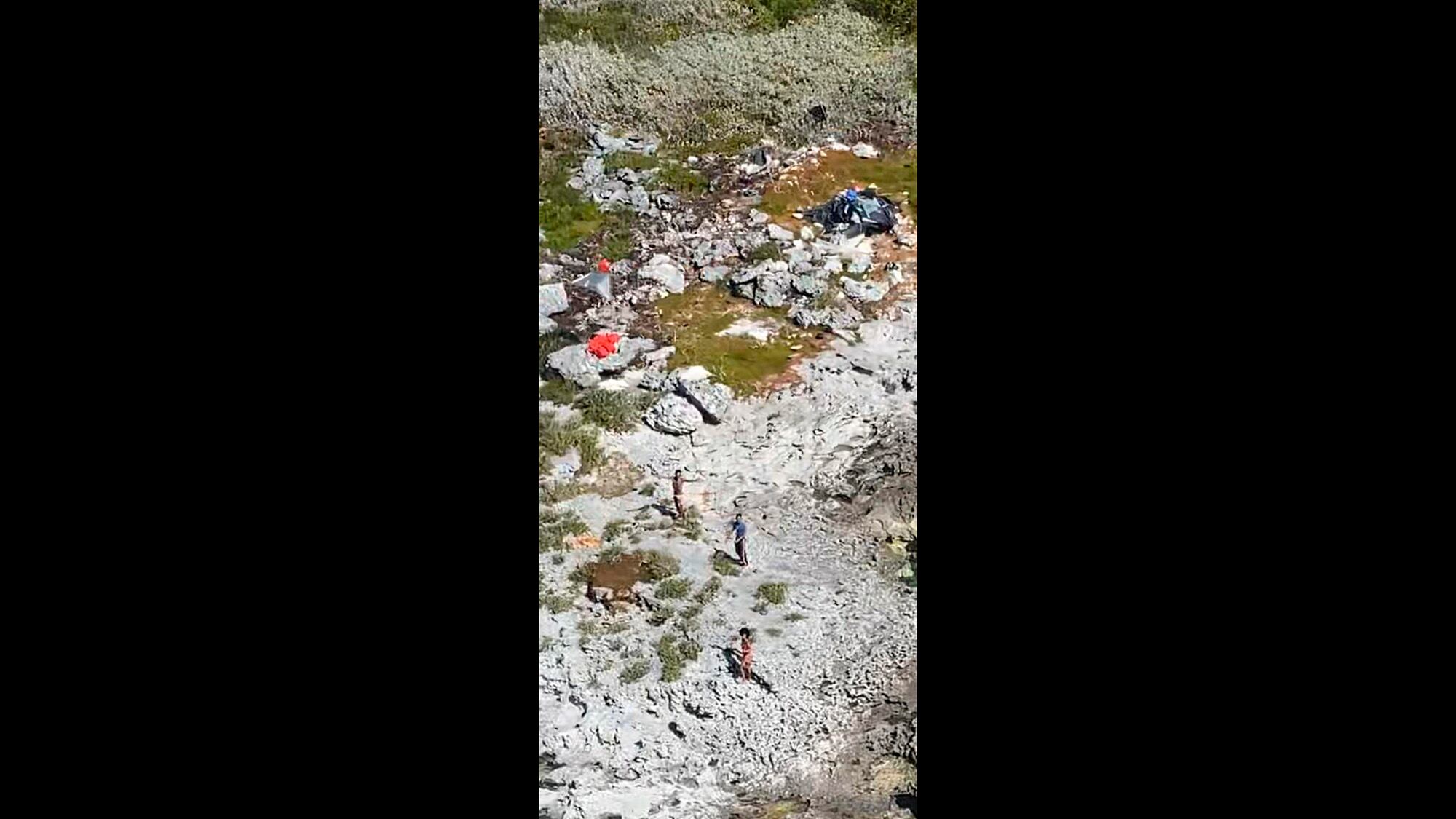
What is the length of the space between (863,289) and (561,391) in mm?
2086

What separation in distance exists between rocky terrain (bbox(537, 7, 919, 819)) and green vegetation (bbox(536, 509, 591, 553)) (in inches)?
0.6

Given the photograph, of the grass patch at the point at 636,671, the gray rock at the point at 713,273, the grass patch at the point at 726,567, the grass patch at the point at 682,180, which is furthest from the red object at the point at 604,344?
the grass patch at the point at 636,671

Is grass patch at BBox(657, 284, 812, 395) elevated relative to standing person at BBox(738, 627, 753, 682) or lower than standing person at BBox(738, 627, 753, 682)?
elevated

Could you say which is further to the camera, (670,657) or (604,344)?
(604,344)

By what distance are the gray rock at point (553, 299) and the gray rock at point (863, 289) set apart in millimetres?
1794

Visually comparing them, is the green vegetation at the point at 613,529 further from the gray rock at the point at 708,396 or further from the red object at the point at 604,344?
the red object at the point at 604,344

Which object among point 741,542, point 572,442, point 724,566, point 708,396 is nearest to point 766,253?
point 708,396

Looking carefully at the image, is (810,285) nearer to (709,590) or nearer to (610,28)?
(709,590)

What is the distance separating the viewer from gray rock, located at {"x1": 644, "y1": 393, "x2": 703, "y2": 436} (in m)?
9.09

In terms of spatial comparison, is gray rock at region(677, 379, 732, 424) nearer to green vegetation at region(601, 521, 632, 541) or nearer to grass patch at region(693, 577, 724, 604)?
green vegetation at region(601, 521, 632, 541)

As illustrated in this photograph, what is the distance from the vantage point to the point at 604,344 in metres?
9.48

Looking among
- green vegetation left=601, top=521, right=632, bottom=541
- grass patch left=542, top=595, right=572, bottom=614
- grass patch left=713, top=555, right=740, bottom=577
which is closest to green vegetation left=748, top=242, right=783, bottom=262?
green vegetation left=601, top=521, right=632, bottom=541
